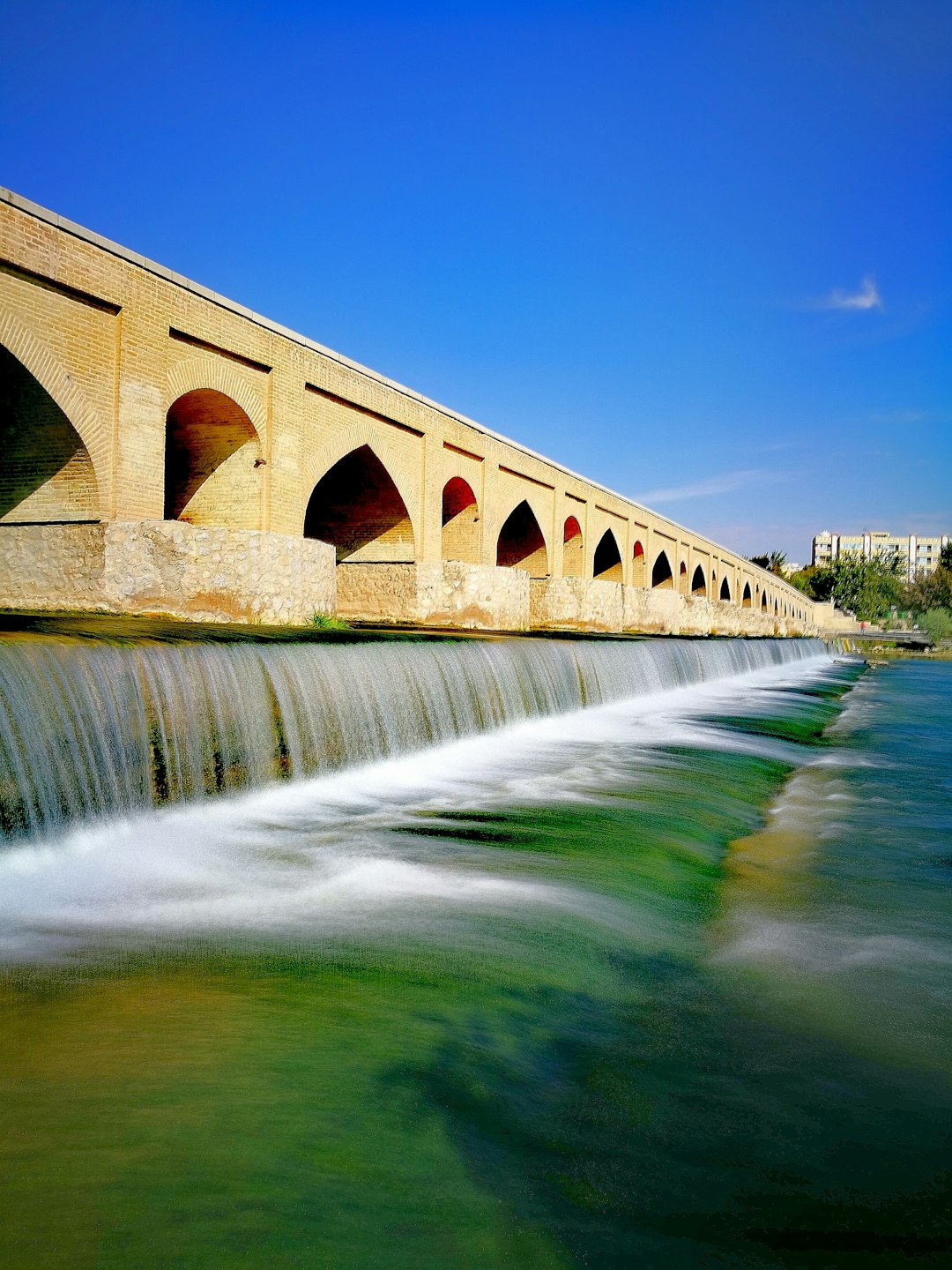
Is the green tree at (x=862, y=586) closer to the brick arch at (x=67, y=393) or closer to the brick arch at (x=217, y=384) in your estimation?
the brick arch at (x=217, y=384)

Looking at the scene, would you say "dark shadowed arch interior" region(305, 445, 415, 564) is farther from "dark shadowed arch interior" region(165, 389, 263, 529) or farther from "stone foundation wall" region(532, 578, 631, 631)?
"stone foundation wall" region(532, 578, 631, 631)

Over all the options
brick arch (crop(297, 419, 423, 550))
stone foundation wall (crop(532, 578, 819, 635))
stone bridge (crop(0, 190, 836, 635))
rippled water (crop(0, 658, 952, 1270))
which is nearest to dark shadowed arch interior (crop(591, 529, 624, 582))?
stone foundation wall (crop(532, 578, 819, 635))

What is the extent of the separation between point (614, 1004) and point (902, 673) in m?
19.9

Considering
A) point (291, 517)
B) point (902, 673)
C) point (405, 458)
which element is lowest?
point (902, 673)

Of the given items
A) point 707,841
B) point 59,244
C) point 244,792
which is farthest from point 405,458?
point 707,841

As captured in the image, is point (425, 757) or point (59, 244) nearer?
point (425, 757)

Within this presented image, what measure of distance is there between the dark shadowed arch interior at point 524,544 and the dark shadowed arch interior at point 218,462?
8976 millimetres

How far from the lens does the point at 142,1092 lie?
167cm

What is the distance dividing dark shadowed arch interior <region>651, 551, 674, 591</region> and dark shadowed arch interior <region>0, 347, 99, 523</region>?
22226 millimetres

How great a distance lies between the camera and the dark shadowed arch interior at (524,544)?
63.0 ft

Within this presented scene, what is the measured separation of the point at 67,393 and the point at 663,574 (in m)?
24.4

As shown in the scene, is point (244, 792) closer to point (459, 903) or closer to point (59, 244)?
point (459, 903)

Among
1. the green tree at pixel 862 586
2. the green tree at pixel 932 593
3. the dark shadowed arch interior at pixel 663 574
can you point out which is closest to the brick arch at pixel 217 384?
the dark shadowed arch interior at pixel 663 574

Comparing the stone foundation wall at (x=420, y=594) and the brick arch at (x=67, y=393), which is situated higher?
the brick arch at (x=67, y=393)
